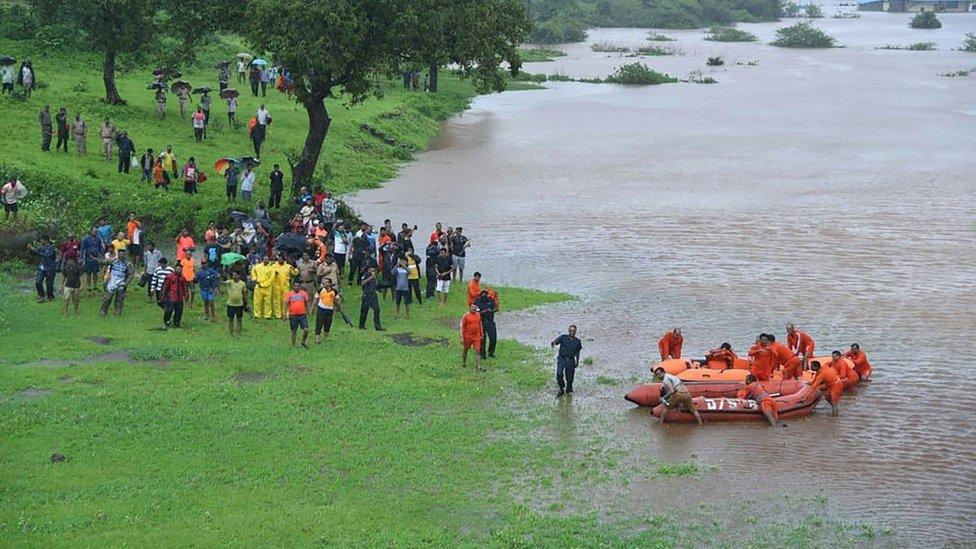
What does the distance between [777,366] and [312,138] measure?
52.5 feet

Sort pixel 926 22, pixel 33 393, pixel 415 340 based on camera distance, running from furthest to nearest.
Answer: pixel 926 22, pixel 415 340, pixel 33 393

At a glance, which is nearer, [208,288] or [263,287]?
[208,288]

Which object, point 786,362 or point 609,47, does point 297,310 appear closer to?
point 786,362

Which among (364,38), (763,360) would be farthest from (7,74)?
(763,360)

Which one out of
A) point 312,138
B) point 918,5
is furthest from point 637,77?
point 918,5

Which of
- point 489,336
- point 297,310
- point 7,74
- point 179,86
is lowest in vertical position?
point 489,336

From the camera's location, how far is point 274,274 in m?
24.4

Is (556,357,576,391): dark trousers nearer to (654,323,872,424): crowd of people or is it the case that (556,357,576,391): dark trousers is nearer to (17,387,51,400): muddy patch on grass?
(654,323,872,424): crowd of people

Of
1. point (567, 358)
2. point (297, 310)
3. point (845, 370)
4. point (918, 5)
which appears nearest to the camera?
point (567, 358)

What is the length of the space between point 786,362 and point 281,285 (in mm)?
9311

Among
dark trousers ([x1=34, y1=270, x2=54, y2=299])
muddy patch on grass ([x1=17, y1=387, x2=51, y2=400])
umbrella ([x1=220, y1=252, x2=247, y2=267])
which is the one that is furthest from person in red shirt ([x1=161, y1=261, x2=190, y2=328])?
muddy patch on grass ([x1=17, y1=387, x2=51, y2=400])

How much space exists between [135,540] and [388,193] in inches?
1022

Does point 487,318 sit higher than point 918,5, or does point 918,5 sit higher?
point 918,5

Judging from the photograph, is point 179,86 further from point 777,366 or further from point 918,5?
point 918,5
